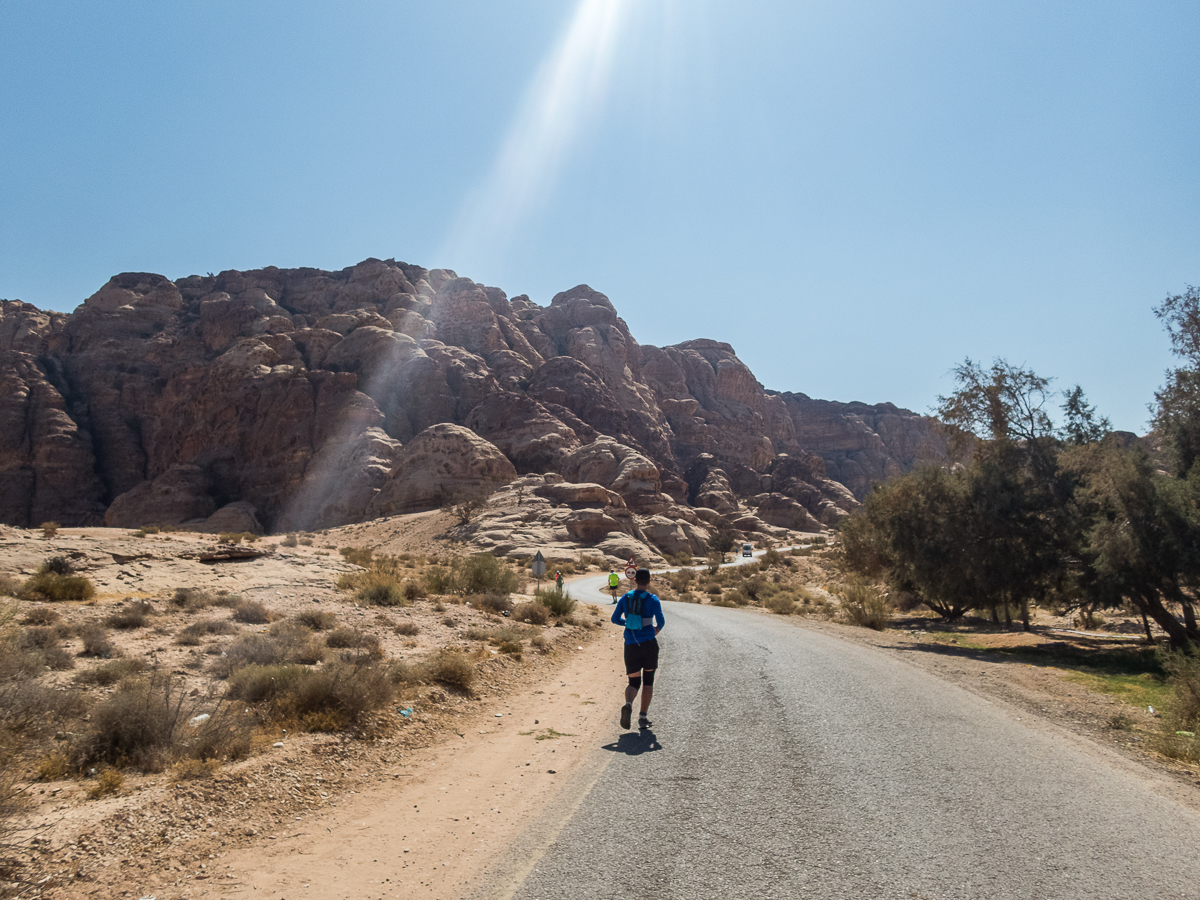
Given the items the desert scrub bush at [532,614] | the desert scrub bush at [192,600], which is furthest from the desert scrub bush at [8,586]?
the desert scrub bush at [532,614]

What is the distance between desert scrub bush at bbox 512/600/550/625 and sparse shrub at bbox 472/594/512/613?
613mm

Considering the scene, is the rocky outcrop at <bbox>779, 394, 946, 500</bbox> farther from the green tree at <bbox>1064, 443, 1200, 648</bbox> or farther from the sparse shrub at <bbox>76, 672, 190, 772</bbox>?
the sparse shrub at <bbox>76, 672, 190, 772</bbox>

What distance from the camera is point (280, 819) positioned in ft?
18.4

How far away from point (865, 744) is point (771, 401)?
5683 inches

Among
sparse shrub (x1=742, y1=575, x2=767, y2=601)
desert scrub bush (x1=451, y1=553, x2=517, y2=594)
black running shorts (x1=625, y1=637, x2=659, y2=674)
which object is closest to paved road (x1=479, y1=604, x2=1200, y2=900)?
black running shorts (x1=625, y1=637, x2=659, y2=674)

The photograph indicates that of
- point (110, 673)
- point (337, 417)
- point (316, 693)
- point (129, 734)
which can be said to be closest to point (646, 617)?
point (316, 693)

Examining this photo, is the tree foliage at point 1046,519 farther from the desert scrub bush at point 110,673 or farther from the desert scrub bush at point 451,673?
the desert scrub bush at point 110,673

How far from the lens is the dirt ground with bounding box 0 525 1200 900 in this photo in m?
4.49

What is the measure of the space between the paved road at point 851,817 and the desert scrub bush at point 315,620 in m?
8.80

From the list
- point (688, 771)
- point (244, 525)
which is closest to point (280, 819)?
point (688, 771)

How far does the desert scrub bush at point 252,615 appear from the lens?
46.4ft

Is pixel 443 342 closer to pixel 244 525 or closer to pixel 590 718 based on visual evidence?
pixel 244 525

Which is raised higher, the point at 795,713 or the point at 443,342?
the point at 443,342

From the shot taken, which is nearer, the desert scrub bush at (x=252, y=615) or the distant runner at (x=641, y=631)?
the distant runner at (x=641, y=631)
